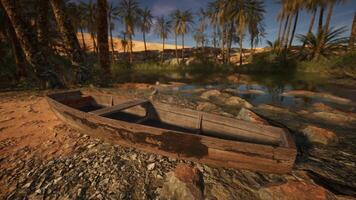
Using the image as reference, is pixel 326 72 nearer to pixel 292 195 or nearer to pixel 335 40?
pixel 335 40

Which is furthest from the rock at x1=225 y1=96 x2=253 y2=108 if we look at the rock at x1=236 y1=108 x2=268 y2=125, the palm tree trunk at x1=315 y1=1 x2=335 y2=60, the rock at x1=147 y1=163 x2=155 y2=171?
the palm tree trunk at x1=315 y1=1 x2=335 y2=60

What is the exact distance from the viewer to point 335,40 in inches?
898

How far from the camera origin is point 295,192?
2984 millimetres

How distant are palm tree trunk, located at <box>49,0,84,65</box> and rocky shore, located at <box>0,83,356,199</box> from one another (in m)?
6.33

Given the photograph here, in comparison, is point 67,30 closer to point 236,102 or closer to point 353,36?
point 236,102

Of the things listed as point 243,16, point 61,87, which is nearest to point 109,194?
point 61,87

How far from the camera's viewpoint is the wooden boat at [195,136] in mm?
3166

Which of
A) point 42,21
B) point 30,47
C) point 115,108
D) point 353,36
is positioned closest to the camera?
point 115,108

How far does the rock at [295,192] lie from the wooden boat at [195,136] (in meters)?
0.26

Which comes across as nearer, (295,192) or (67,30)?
(295,192)

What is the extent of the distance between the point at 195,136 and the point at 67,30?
10.1 meters

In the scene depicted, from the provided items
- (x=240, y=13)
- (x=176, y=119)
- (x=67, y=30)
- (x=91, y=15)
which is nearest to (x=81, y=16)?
(x=91, y=15)

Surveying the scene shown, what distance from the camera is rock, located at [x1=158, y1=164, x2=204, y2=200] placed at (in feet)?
10.1

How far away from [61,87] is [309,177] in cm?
1172
